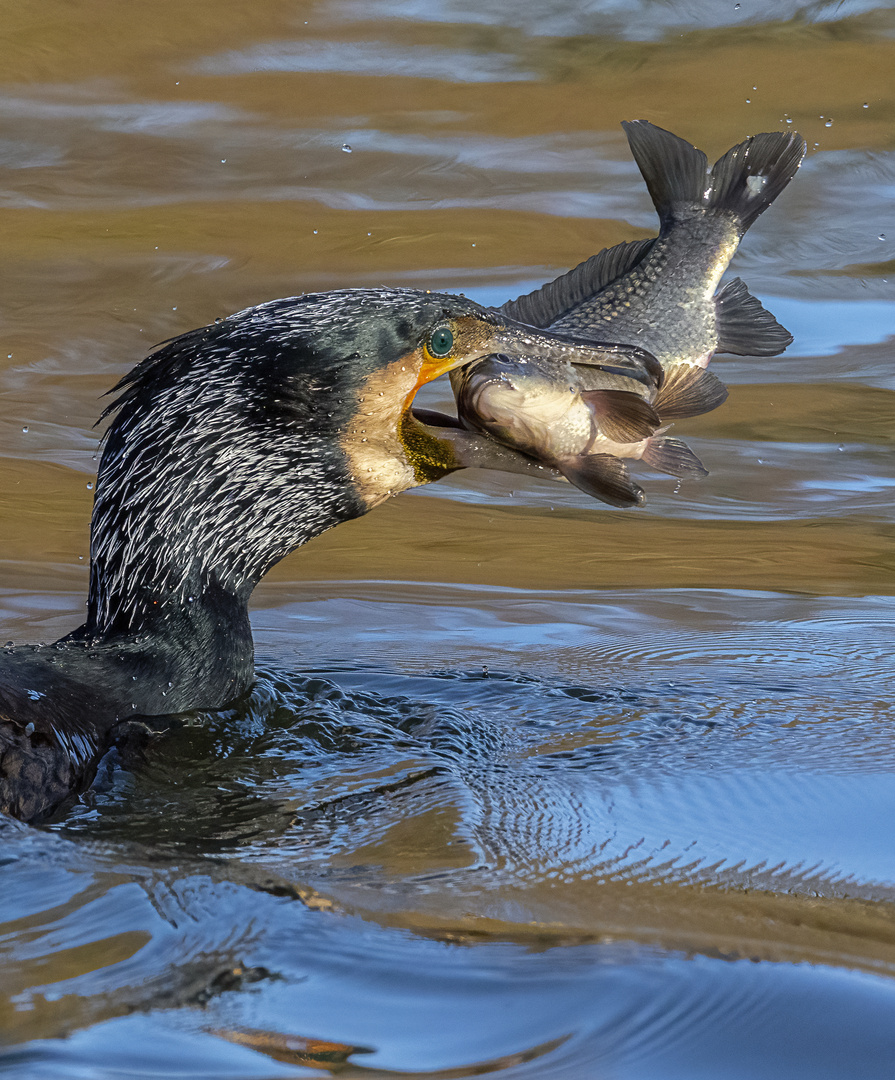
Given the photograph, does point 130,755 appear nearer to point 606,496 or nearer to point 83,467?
point 606,496

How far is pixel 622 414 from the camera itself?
3059 mm

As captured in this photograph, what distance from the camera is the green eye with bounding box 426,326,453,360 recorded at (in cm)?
313

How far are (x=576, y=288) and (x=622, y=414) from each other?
59 cm

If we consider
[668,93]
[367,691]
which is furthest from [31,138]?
[367,691]

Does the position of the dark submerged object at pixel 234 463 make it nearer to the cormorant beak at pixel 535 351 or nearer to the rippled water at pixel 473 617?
the cormorant beak at pixel 535 351

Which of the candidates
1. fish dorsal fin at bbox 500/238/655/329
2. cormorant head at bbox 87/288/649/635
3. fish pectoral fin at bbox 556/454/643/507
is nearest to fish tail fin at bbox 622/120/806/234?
fish dorsal fin at bbox 500/238/655/329

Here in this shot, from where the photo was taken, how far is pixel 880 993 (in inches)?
81.1

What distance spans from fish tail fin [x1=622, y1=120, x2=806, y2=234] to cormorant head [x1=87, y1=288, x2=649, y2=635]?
602 millimetres

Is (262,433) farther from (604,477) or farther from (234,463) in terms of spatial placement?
(604,477)

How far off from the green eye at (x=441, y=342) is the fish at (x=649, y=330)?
0.20 ft

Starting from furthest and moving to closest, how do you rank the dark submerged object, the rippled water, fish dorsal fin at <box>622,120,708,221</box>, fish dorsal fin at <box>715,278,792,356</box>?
fish dorsal fin at <box>622,120,708,221</box>, fish dorsal fin at <box>715,278,792,356</box>, the dark submerged object, the rippled water

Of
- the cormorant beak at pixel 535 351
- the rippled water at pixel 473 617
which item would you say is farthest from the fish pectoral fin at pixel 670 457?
the rippled water at pixel 473 617

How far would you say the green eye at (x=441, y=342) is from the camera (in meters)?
3.13

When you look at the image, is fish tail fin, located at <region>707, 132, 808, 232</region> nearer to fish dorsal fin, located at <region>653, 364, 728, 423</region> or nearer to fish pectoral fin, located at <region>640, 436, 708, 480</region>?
fish dorsal fin, located at <region>653, 364, 728, 423</region>
